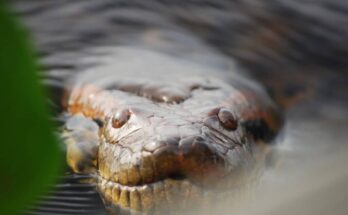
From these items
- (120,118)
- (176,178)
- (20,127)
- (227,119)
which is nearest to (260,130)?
(227,119)

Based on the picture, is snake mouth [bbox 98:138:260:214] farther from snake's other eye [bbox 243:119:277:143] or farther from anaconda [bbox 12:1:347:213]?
snake's other eye [bbox 243:119:277:143]

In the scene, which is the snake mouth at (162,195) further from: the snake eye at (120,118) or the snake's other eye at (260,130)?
the snake's other eye at (260,130)

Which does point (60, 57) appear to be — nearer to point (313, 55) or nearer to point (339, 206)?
point (313, 55)

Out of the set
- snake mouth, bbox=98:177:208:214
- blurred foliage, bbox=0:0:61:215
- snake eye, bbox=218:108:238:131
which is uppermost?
snake eye, bbox=218:108:238:131

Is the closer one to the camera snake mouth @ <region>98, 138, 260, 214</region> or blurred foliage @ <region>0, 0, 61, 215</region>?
blurred foliage @ <region>0, 0, 61, 215</region>

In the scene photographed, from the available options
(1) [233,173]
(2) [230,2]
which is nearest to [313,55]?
(2) [230,2]

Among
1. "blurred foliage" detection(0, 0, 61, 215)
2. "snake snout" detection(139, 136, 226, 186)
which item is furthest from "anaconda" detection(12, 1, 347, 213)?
"blurred foliage" detection(0, 0, 61, 215)

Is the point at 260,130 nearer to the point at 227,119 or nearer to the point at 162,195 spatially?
the point at 227,119

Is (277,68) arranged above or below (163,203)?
above
